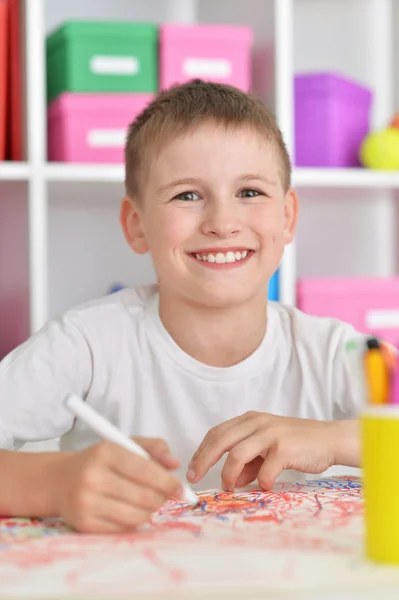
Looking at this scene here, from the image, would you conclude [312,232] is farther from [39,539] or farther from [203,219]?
[39,539]

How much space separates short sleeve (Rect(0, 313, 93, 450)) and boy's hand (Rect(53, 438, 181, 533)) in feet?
1.24

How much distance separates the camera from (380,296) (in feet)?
6.71

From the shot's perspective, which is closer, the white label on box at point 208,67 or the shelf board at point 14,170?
the shelf board at point 14,170

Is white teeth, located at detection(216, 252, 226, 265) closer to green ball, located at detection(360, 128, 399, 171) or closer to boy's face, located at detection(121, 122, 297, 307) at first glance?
boy's face, located at detection(121, 122, 297, 307)

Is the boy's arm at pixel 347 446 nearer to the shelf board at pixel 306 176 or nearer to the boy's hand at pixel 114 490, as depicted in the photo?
the boy's hand at pixel 114 490

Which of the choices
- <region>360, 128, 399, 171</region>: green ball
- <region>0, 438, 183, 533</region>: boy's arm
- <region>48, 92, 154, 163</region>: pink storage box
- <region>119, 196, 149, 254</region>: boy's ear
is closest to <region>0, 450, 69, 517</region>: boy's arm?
<region>0, 438, 183, 533</region>: boy's arm

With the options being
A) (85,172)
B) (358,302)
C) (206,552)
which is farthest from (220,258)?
(358,302)

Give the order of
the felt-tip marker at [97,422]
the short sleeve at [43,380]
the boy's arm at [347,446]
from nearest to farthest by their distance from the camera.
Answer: the felt-tip marker at [97,422]
the boy's arm at [347,446]
the short sleeve at [43,380]

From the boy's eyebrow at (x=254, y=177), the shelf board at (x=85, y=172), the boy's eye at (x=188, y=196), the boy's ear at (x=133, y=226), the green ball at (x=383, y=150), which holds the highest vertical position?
the green ball at (x=383, y=150)

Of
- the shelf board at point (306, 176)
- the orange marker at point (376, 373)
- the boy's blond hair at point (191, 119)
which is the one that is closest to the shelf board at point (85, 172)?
the shelf board at point (306, 176)

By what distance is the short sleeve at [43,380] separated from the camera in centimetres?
111

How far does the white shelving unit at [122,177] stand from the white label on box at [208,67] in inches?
4.4

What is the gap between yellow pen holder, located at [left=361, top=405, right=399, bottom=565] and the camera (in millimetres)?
543

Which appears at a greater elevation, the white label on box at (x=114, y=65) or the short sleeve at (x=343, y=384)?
the white label on box at (x=114, y=65)
